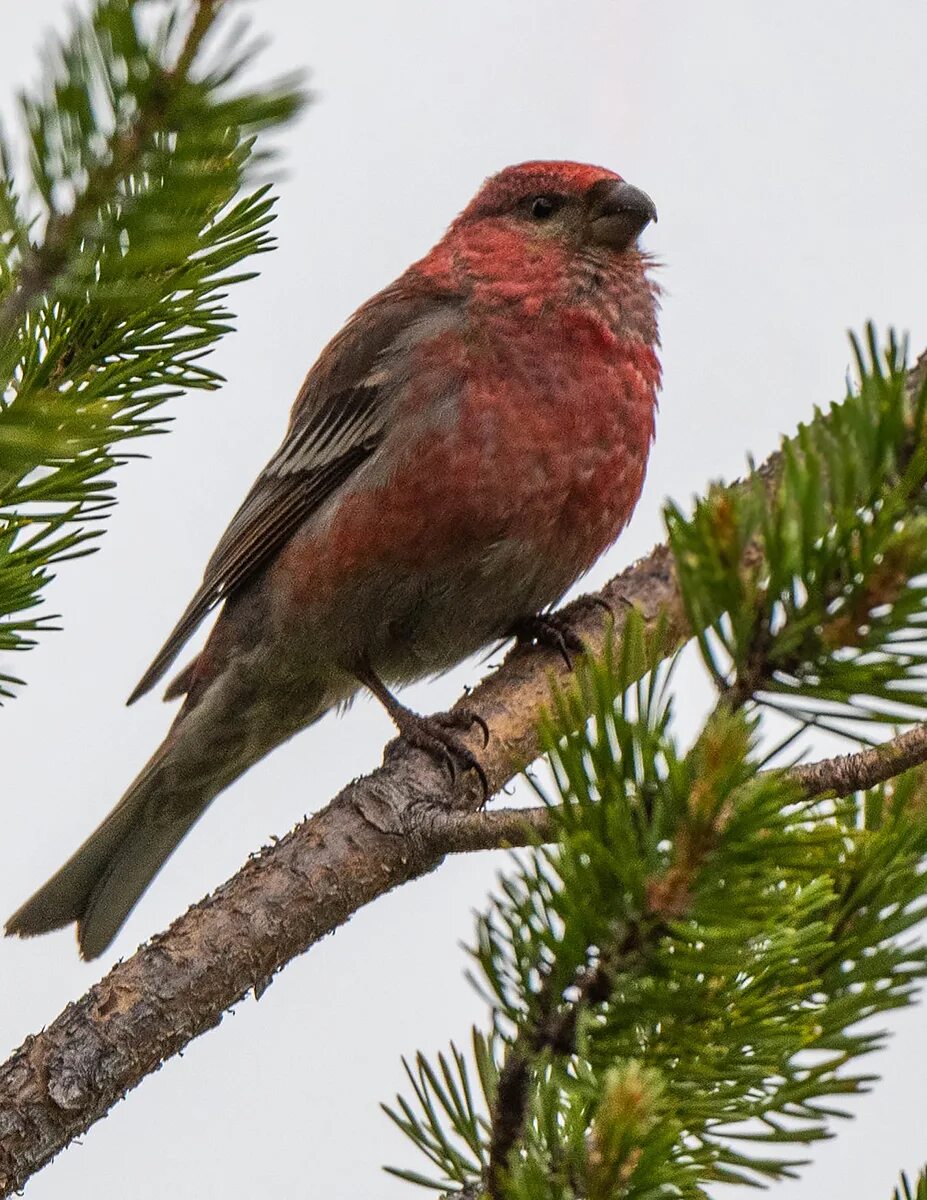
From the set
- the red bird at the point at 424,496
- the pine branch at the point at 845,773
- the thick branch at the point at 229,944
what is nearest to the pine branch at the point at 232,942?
the thick branch at the point at 229,944

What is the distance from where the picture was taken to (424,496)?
379 cm

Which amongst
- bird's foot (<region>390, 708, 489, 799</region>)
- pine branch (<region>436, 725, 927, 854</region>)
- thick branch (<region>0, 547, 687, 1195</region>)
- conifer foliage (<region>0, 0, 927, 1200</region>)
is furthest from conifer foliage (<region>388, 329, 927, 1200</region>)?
bird's foot (<region>390, 708, 489, 799</region>)

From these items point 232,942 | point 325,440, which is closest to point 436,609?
point 325,440

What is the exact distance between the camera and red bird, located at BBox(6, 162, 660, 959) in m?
3.77

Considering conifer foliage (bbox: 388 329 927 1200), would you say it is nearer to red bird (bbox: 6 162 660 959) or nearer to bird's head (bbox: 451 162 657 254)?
red bird (bbox: 6 162 660 959)

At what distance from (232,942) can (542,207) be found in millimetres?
2685

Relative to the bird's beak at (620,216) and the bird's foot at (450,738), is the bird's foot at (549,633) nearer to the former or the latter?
the bird's foot at (450,738)

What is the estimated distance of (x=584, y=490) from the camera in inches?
149

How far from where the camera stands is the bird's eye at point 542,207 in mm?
4391

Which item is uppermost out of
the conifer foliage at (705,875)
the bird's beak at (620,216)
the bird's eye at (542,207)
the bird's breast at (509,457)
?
the bird's eye at (542,207)

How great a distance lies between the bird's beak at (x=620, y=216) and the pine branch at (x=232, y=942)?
129 centimetres

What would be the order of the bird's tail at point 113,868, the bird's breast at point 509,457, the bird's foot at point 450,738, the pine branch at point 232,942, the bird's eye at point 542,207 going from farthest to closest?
1. the bird's eye at point 542,207
2. the bird's tail at point 113,868
3. the bird's breast at point 509,457
4. the bird's foot at point 450,738
5. the pine branch at point 232,942

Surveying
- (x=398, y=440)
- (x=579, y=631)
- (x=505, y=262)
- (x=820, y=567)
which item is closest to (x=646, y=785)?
(x=820, y=567)

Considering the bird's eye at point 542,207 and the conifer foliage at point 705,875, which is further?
the bird's eye at point 542,207
